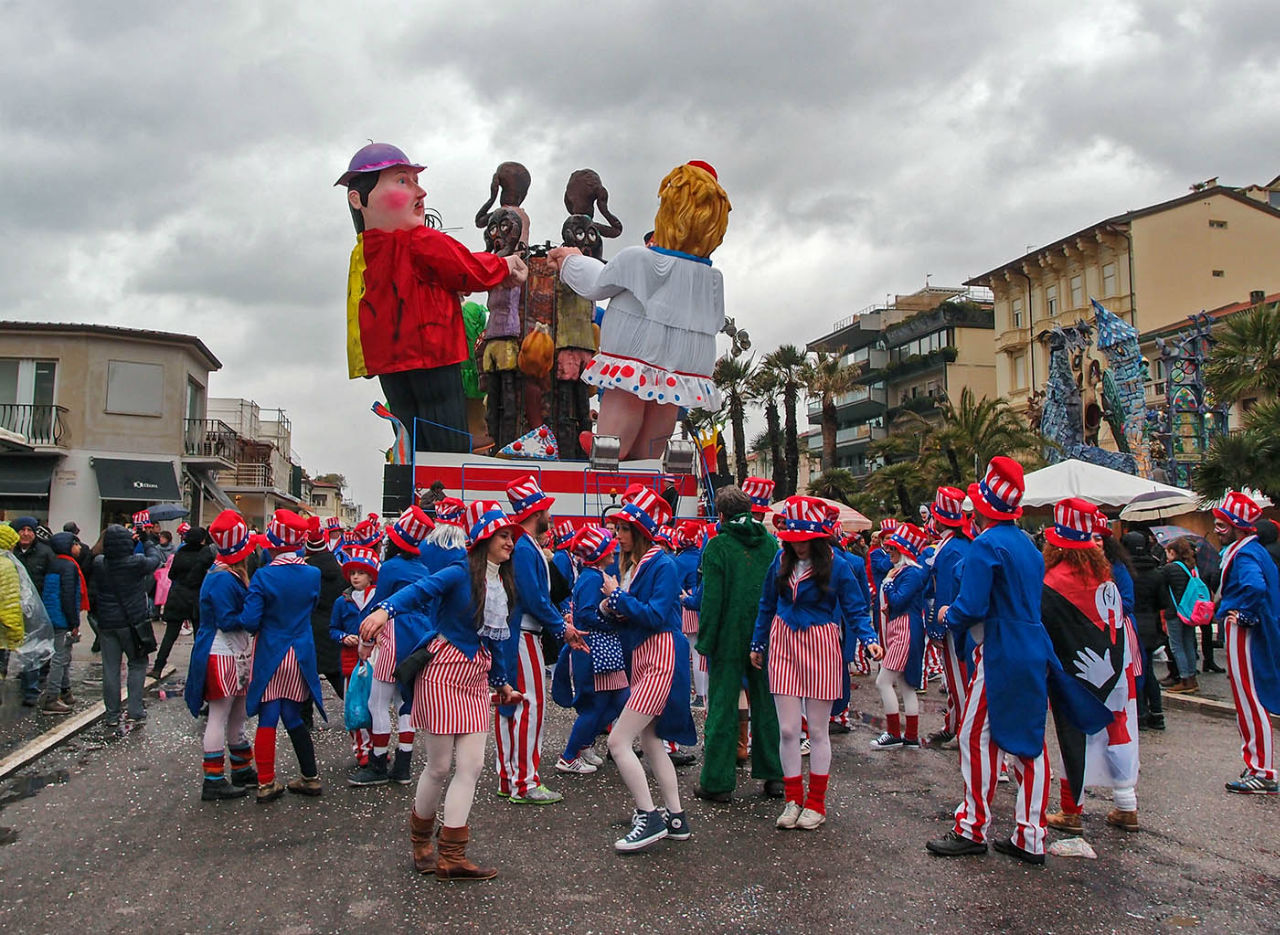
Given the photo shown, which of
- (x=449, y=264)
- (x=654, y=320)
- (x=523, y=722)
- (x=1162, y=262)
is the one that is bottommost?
(x=523, y=722)

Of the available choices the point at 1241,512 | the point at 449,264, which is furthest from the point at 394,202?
the point at 1241,512

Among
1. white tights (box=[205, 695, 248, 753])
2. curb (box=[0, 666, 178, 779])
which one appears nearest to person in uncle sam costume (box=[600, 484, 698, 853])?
white tights (box=[205, 695, 248, 753])

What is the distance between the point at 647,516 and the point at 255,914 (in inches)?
108

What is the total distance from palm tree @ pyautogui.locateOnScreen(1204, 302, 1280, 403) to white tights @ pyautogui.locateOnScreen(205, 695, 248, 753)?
18391mm

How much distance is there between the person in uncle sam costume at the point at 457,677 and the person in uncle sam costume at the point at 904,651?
3.80 m

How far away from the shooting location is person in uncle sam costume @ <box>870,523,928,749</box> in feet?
25.3

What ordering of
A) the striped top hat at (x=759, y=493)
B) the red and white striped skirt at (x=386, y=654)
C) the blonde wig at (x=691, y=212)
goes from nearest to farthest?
the red and white striped skirt at (x=386, y=654), the striped top hat at (x=759, y=493), the blonde wig at (x=691, y=212)

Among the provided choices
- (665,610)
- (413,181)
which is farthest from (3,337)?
(665,610)

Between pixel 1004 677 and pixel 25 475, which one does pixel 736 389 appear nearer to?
pixel 25 475

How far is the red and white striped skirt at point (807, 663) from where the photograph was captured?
17.8ft

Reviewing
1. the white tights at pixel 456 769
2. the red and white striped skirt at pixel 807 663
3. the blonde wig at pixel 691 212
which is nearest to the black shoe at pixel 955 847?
the red and white striped skirt at pixel 807 663

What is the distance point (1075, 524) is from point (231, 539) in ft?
15.6

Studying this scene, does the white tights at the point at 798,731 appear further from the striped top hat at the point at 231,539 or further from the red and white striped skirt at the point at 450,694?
the striped top hat at the point at 231,539

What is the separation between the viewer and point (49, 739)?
768cm
